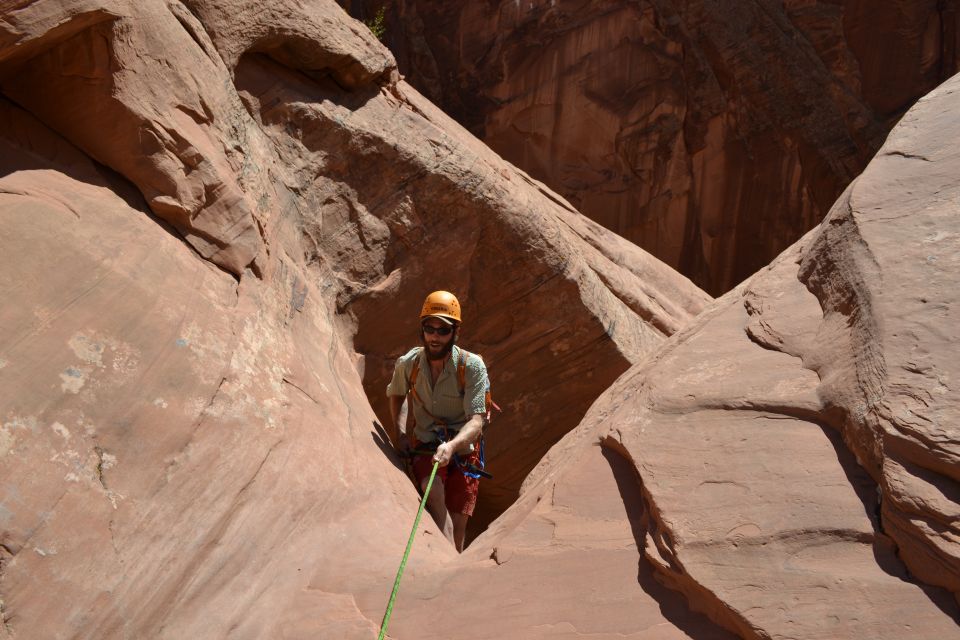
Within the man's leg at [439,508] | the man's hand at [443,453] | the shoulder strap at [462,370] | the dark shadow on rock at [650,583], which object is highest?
the shoulder strap at [462,370]

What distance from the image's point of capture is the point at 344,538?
408 cm

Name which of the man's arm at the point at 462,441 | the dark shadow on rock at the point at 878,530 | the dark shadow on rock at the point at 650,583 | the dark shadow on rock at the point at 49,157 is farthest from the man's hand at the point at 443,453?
the dark shadow on rock at the point at 878,530

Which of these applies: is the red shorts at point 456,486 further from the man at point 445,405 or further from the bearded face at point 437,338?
the bearded face at point 437,338

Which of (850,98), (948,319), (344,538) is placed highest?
(850,98)

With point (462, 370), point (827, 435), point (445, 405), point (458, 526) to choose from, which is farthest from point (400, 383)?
point (827, 435)

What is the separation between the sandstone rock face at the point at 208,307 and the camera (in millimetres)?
3564

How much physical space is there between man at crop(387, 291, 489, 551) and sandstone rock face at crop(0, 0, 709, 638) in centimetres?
26

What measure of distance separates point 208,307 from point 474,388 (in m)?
1.48

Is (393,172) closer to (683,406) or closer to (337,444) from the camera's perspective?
(337,444)

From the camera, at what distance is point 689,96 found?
1433 centimetres

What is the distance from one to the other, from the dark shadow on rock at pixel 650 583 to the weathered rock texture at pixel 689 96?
1084cm

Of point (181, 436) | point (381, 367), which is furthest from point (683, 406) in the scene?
point (381, 367)

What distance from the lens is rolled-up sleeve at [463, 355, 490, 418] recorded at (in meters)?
5.02

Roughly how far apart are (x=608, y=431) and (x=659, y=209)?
10.8 m
